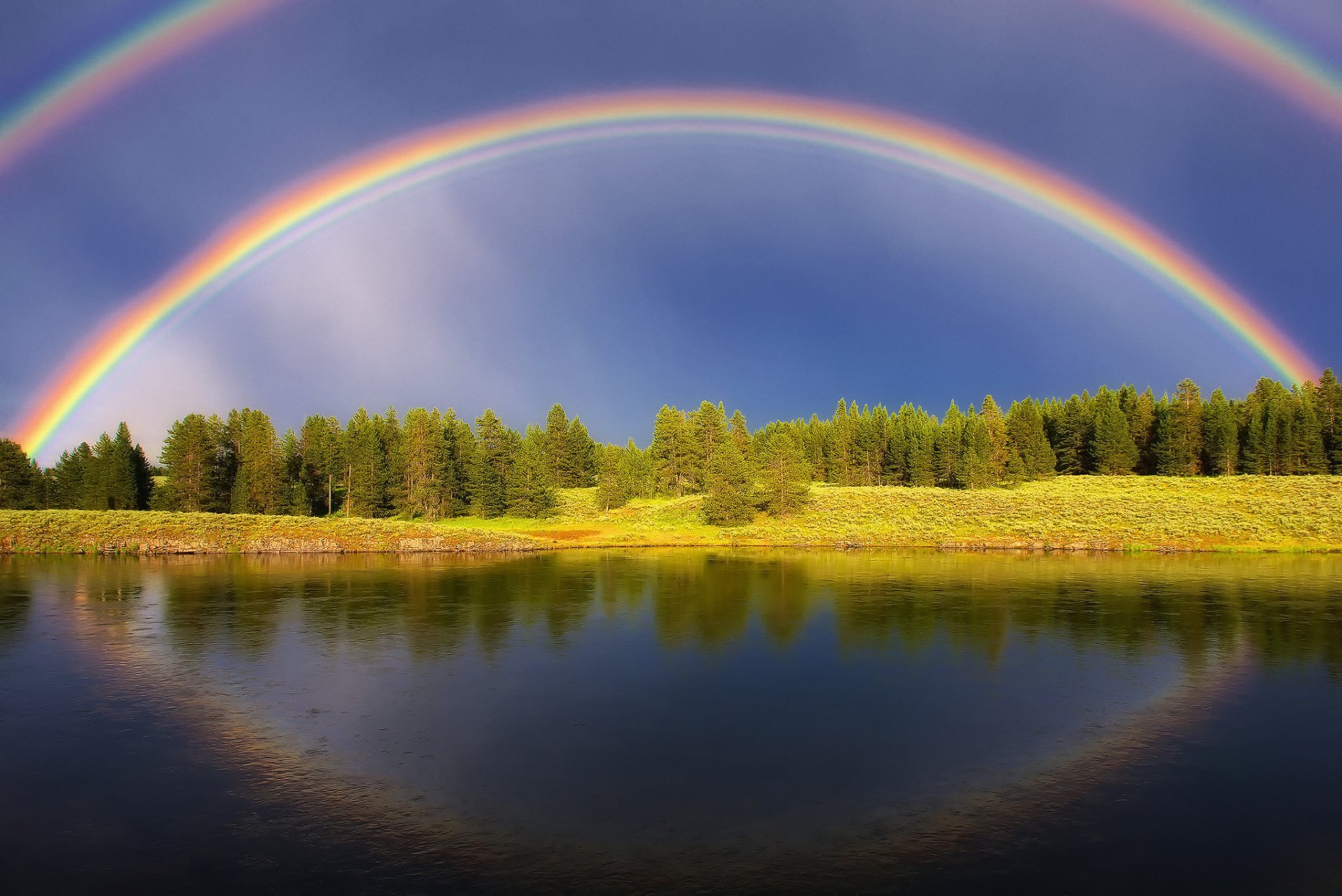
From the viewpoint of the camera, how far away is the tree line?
84.4 m

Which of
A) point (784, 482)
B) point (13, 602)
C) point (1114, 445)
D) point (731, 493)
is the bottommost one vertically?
point (13, 602)

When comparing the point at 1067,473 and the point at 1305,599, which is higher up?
the point at 1067,473

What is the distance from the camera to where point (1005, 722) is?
18.5 meters

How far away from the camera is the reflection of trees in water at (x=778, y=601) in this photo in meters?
28.6

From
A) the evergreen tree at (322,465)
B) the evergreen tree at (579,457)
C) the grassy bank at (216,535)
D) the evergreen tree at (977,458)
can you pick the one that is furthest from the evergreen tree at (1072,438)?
the evergreen tree at (322,465)

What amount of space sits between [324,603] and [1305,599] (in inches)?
2061

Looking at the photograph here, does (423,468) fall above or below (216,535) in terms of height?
above

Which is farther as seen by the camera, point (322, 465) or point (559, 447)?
point (559, 447)

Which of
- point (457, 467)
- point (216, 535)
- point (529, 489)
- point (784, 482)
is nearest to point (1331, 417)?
point (784, 482)

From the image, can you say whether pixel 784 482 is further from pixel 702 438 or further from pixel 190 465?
pixel 190 465

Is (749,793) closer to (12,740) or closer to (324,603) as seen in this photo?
(12,740)

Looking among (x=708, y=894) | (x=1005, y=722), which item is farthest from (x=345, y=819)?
(x=1005, y=722)

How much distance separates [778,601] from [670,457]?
7509 centimetres

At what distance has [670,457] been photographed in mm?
112750
